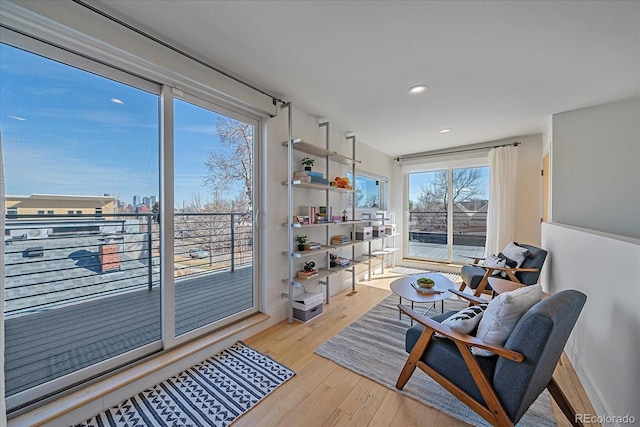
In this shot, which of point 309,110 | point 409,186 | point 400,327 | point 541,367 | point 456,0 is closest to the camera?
point 541,367

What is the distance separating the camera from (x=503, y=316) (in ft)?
4.16

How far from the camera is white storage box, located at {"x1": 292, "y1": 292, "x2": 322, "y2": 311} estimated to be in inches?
103

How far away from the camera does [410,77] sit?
210 centimetres

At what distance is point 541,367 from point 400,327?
141cm

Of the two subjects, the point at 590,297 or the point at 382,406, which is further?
the point at 590,297

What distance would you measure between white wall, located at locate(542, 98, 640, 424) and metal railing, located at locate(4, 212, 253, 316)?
9.28 feet

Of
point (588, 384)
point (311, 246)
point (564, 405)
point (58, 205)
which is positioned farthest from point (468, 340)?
point (58, 205)

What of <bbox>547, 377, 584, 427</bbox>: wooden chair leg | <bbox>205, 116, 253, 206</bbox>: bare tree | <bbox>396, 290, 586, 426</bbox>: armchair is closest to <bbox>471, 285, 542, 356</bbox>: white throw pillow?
<bbox>396, 290, 586, 426</bbox>: armchair

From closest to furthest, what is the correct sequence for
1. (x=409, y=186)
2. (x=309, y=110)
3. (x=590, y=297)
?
1. (x=590, y=297)
2. (x=309, y=110)
3. (x=409, y=186)

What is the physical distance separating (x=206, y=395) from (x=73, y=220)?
1408mm

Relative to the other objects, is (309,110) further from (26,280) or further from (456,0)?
(26,280)

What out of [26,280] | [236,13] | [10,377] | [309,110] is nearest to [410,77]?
[309,110]

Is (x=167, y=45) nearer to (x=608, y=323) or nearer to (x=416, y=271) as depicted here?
(x=608, y=323)

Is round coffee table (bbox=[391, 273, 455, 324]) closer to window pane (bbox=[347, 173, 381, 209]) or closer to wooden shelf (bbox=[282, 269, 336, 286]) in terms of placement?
wooden shelf (bbox=[282, 269, 336, 286])
